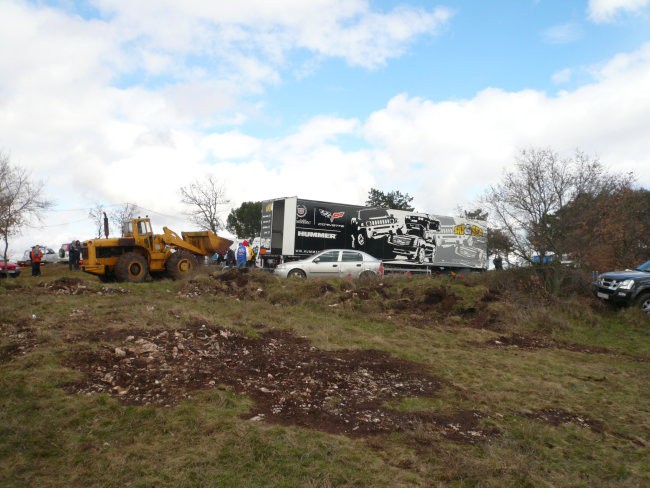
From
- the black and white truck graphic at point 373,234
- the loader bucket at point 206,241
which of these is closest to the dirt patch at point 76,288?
the loader bucket at point 206,241

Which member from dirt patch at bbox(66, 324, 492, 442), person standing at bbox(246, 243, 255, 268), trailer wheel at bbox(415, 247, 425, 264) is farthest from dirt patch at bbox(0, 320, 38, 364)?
trailer wheel at bbox(415, 247, 425, 264)

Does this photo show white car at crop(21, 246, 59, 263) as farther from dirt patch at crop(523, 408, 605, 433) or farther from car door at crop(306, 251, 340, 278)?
dirt patch at crop(523, 408, 605, 433)

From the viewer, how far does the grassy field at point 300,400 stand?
4.11m

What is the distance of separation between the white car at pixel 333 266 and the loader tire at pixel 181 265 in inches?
113

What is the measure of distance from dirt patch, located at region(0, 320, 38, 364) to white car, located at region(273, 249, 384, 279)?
9.55 m

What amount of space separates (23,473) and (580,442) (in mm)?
5117

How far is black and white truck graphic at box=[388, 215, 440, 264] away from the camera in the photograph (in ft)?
73.2

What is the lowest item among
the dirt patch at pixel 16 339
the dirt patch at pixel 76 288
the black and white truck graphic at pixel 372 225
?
the dirt patch at pixel 16 339

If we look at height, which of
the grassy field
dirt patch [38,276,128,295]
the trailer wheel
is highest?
the trailer wheel

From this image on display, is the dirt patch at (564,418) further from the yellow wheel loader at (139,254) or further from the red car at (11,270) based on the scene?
the red car at (11,270)

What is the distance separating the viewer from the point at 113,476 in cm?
387

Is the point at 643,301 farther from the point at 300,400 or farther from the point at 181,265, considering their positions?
the point at 181,265

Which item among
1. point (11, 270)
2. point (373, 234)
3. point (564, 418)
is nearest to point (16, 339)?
point (564, 418)

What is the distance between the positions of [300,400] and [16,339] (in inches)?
189
